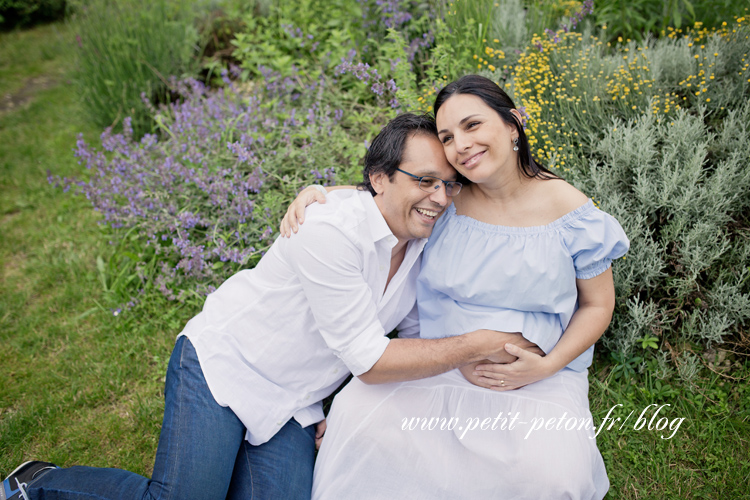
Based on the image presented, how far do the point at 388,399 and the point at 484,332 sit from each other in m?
0.51

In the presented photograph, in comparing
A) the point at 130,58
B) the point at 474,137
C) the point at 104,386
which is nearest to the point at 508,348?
the point at 474,137

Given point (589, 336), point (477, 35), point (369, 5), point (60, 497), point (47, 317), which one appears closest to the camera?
point (60, 497)

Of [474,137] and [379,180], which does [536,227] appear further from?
[379,180]

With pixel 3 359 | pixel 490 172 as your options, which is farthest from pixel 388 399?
pixel 3 359

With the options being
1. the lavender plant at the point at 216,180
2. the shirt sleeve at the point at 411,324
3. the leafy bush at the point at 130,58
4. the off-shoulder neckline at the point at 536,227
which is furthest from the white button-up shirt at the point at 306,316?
the leafy bush at the point at 130,58

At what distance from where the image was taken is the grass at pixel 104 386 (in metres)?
2.29

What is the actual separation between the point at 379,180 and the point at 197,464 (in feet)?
4.48

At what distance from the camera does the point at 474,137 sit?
1.97m

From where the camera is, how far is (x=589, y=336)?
2.10 m

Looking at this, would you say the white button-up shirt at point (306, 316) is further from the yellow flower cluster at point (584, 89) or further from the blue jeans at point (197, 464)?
the yellow flower cluster at point (584, 89)

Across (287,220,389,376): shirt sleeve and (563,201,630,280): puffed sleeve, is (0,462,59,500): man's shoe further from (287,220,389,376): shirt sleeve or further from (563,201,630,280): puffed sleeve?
(563,201,630,280): puffed sleeve

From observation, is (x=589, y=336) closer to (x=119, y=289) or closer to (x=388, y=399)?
(x=388, y=399)

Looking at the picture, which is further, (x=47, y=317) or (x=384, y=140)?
(x=47, y=317)

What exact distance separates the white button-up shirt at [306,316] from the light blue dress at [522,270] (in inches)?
7.8
